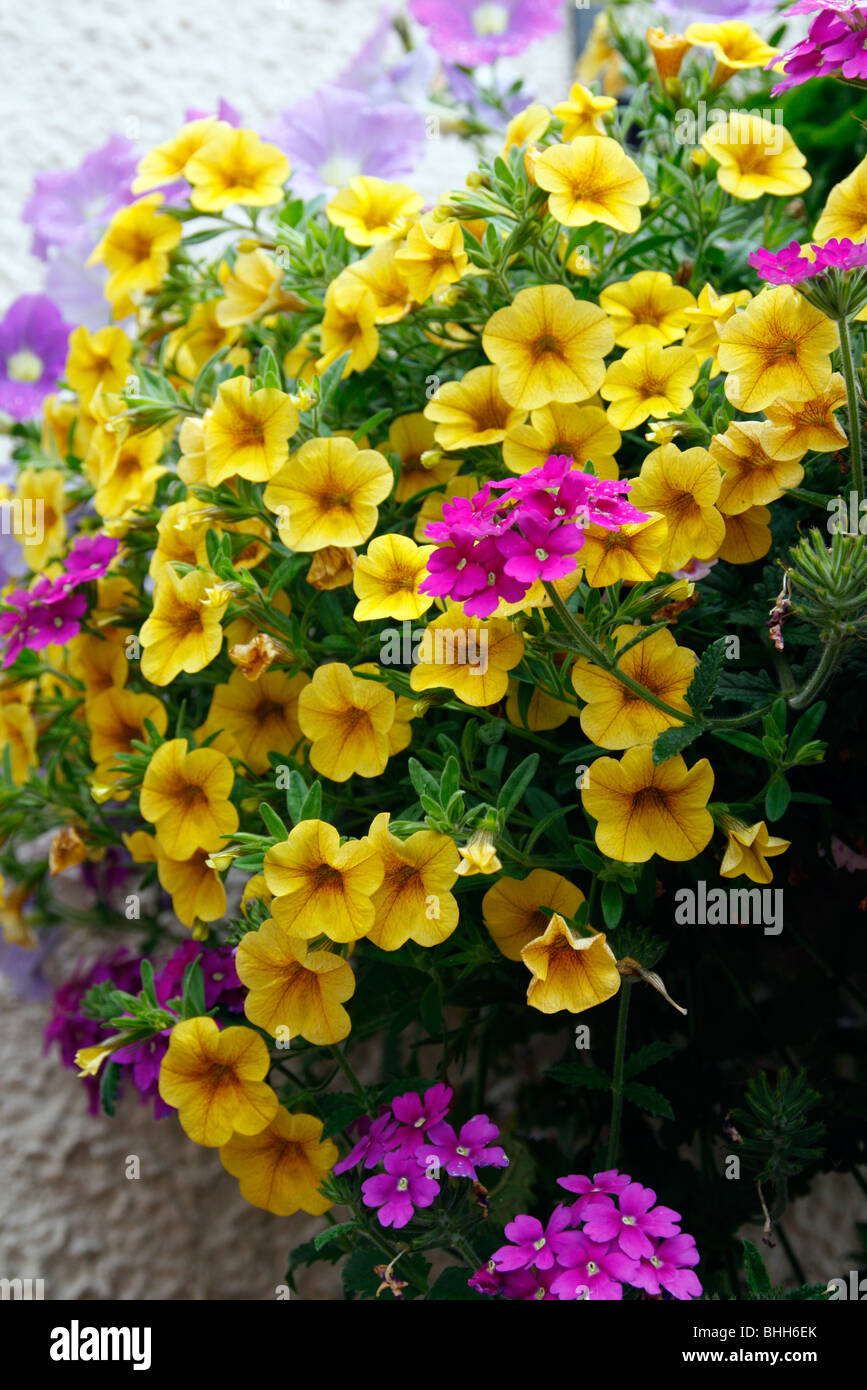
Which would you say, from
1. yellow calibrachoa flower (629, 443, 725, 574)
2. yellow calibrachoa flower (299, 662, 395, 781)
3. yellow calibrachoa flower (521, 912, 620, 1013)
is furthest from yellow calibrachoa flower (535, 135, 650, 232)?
yellow calibrachoa flower (521, 912, 620, 1013)

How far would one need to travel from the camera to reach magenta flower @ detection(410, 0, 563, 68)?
959 millimetres

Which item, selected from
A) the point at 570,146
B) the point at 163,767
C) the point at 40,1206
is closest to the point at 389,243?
the point at 570,146

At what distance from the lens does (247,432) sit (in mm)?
665

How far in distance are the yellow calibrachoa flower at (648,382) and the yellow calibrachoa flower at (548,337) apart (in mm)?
22

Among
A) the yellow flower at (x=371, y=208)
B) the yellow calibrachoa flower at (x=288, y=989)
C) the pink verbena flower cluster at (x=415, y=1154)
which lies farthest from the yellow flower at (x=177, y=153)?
the pink verbena flower cluster at (x=415, y=1154)

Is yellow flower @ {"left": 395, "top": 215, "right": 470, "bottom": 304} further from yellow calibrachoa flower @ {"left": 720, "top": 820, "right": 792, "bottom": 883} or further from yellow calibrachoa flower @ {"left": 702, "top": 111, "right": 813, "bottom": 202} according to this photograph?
yellow calibrachoa flower @ {"left": 720, "top": 820, "right": 792, "bottom": 883}

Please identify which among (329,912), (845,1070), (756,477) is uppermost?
(756,477)

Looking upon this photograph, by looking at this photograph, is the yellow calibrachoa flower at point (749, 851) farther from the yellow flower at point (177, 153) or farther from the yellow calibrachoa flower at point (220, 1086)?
the yellow flower at point (177, 153)

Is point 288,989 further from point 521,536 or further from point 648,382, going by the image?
point 648,382

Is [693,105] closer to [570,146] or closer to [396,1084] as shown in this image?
[570,146]

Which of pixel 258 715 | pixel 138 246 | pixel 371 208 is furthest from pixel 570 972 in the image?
pixel 138 246

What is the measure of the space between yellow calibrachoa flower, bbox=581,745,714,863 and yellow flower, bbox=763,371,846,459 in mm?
169

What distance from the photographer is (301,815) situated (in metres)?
0.58

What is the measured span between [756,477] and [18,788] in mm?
575
